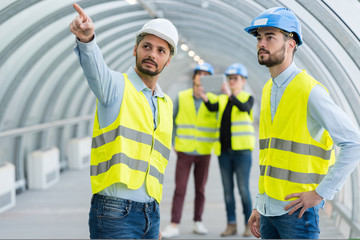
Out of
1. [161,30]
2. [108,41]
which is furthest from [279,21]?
[108,41]

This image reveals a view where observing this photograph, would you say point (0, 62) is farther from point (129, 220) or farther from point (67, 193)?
point (129, 220)

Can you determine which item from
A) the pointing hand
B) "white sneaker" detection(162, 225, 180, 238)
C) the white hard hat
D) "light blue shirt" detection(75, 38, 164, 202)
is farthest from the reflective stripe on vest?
"white sneaker" detection(162, 225, 180, 238)

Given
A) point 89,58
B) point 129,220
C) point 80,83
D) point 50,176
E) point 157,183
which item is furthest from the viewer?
point 80,83

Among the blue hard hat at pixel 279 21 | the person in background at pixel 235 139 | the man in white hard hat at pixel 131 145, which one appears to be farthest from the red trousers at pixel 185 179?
the blue hard hat at pixel 279 21

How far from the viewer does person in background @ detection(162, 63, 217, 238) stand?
19.1 ft

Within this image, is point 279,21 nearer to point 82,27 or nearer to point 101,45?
point 82,27

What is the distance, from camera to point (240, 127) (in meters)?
5.64

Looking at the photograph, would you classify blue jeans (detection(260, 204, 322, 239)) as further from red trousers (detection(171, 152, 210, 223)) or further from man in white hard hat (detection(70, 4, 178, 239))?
red trousers (detection(171, 152, 210, 223))

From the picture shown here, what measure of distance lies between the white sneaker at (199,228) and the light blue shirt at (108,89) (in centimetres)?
339

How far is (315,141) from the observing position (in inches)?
102

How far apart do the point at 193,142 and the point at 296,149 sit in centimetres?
321

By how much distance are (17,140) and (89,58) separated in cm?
658

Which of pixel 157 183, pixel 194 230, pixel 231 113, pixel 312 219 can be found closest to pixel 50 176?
pixel 194 230

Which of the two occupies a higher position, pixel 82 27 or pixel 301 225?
pixel 82 27
